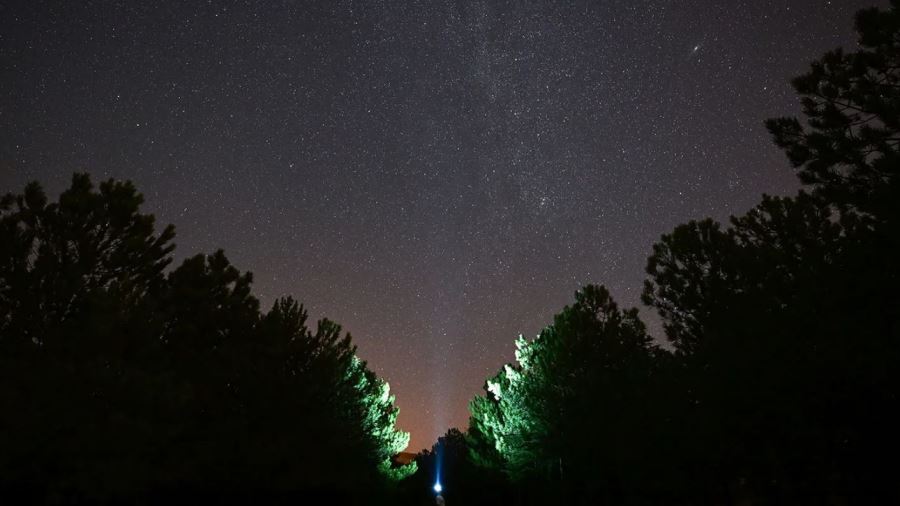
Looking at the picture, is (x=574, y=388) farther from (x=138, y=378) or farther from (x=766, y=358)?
(x=138, y=378)

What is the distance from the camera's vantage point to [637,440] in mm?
15438

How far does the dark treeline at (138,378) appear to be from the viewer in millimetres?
9336

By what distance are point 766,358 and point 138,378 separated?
1220cm

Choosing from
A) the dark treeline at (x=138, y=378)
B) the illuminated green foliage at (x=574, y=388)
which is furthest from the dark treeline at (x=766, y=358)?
the dark treeline at (x=138, y=378)

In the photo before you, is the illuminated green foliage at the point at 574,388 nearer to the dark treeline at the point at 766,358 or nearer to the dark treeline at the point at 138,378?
the dark treeline at the point at 766,358

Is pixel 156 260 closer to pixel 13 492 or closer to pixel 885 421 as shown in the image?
pixel 13 492

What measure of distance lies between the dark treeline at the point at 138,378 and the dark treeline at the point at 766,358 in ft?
27.8

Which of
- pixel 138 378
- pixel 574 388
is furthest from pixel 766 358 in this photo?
pixel 138 378

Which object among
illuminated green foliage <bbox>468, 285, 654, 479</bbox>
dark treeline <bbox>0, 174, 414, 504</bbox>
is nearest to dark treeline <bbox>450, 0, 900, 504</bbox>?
illuminated green foliage <bbox>468, 285, 654, 479</bbox>

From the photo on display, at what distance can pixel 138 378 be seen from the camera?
9.92 meters

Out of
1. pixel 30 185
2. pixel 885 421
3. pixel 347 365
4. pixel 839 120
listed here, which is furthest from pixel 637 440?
pixel 30 185

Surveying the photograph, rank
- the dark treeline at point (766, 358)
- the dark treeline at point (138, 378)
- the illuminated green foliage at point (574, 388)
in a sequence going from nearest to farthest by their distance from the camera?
the dark treeline at point (766, 358)
the dark treeline at point (138, 378)
the illuminated green foliage at point (574, 388)

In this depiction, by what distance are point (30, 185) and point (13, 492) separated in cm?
623

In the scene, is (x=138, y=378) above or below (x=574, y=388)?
below
